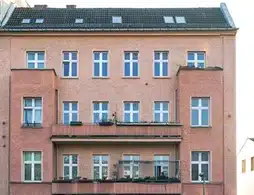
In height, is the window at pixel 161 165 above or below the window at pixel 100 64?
below

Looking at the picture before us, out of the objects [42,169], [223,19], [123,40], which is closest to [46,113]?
[42,169]

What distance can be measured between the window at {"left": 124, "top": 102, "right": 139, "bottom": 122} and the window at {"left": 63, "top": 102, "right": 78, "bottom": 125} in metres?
2.97

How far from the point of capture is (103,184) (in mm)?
43219

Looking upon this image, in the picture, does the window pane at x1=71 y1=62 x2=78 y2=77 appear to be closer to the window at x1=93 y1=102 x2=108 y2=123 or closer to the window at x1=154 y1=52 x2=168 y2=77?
the window at x1=93 y1=102 x2=108 y2=123

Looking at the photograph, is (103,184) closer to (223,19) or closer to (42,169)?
(42,169)

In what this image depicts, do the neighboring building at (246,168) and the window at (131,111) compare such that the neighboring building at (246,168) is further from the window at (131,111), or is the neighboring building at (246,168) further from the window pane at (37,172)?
the window pane at (37,172)

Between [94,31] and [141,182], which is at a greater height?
[94,31]

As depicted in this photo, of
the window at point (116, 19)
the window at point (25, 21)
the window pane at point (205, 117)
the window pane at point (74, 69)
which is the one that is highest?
the window at point (116, 19)

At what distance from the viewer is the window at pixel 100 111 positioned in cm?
4565

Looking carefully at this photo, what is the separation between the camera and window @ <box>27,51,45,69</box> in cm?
4592

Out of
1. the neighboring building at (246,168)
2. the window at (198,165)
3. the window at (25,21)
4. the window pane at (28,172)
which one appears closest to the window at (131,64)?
the window at (198,165)

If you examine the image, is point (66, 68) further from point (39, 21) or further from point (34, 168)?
point (34, 168)

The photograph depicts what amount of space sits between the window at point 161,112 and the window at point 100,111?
297 centimetres

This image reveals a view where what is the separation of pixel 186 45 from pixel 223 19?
119 inches
